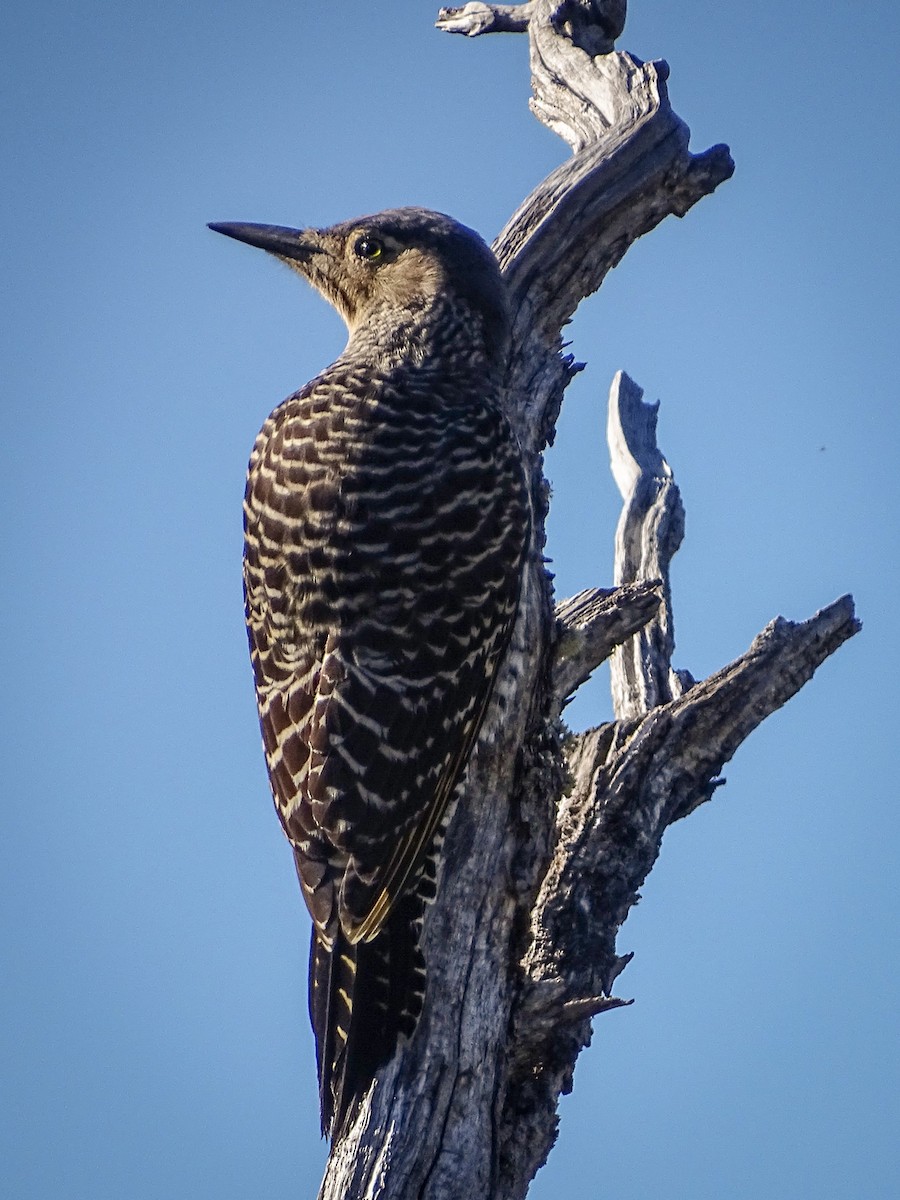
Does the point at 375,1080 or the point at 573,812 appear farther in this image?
the point at 573,812

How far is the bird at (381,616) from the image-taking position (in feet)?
16.1

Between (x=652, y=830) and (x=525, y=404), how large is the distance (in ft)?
6.74

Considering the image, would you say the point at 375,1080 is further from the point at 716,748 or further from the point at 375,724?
the point at 716,748

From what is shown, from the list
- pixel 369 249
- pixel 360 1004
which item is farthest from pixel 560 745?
pixel 369 249

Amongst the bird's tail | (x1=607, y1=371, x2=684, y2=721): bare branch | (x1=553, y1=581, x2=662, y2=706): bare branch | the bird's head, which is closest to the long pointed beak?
the bird's head

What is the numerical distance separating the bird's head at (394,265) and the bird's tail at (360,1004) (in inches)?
112

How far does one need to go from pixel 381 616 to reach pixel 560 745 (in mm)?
986

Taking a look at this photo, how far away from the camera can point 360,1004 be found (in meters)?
4.77

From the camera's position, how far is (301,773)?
510cm

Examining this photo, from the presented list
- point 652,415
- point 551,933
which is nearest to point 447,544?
point 551,933

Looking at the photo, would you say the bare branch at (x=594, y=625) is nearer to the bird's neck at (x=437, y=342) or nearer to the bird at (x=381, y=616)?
the bird at (x=381, y=616)

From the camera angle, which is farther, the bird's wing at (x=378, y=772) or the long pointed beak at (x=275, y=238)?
the long pointed beak at (x=275, y=238)

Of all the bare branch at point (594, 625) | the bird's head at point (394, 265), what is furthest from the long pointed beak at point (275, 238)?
the bare branch at point (594, 625)

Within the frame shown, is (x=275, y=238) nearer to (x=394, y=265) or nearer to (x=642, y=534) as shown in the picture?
(x=394, y=265)
